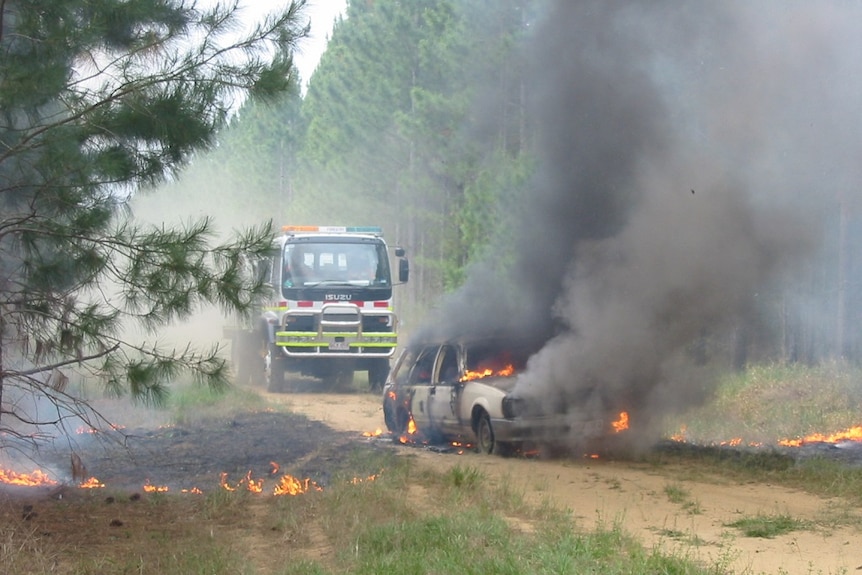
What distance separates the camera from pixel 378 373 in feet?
65.8

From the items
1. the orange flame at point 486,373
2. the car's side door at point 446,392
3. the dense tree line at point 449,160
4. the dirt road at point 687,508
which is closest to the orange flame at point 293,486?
the dirt road at point 687,508

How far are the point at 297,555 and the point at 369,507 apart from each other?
119 centimetres

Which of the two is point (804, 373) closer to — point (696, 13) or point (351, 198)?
point (696, 13)

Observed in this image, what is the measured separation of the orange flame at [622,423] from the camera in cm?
1149

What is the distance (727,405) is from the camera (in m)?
16.5

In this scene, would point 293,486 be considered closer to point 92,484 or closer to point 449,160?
point 92,484

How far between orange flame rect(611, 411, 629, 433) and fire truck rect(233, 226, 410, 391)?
792 cm

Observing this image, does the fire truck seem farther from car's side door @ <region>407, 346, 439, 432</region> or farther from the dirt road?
the dirt road

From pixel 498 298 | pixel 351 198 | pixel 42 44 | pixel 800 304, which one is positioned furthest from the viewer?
pixel 351 198

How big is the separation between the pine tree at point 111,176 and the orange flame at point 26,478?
304 centimetres

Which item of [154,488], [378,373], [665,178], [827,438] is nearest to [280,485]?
[154,488]

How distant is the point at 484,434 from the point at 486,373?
748 mm

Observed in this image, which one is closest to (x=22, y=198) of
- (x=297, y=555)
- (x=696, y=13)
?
(x=297, y=555)

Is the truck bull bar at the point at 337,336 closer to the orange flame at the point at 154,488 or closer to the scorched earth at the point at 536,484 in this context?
the scorched earth at the point at 536,484
